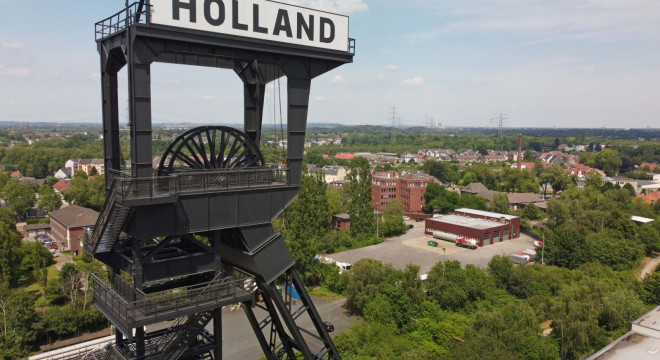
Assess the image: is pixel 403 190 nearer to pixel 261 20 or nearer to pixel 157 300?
pixel 261 20

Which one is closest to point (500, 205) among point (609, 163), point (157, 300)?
point (157, 300)

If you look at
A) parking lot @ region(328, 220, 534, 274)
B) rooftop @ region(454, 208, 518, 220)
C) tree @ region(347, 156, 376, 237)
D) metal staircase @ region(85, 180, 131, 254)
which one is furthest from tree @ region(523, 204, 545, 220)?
metal staircase @ region(85, 180, 131, 254)

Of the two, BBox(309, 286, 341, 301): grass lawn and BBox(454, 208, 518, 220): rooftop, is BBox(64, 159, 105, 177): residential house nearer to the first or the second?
BBox(454, 208, 518, 220): rooftop

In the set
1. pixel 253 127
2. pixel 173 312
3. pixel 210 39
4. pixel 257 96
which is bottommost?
pixel 173 312

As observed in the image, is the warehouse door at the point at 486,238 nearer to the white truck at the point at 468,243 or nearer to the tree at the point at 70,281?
the white truck at the point at 468,243

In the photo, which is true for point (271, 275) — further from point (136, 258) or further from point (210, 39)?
point (210, 39)

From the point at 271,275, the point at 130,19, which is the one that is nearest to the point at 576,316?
the point at 271,275

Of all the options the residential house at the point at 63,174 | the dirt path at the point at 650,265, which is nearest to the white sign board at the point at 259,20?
the dirt path at the point at 650,265
